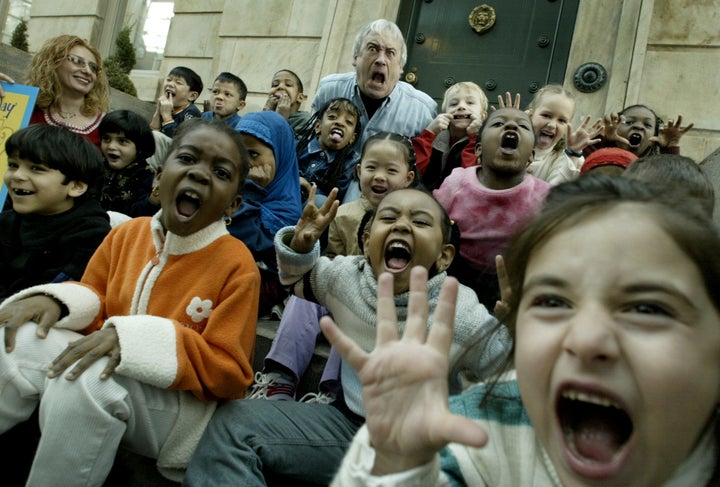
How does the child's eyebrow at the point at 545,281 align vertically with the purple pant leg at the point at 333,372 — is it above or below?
above

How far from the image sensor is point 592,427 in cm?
93

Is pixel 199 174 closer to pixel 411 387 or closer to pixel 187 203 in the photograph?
pixel 187 203

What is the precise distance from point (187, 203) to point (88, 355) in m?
0.65

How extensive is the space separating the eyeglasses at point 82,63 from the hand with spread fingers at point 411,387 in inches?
139

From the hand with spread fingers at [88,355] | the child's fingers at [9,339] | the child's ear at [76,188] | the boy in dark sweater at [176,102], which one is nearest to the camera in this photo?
the hand with spread fingers at [88,355]

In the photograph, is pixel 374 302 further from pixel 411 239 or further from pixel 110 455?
pixel 110 455

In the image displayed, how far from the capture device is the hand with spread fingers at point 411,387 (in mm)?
943

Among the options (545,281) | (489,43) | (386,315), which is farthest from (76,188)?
(489,43)

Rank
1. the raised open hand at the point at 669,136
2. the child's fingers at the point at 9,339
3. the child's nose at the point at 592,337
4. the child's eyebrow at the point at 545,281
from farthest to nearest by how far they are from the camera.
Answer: the raised open hand at the point at 669,136, the child's fingers at the point at 9,339, the child's eyebrow at the point at 545,281, the child's nose at the point at 592,337

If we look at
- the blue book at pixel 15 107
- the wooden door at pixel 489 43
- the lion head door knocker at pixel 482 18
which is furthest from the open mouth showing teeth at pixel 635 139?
the blue book at pixel 15 107

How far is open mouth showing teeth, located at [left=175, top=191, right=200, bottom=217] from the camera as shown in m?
1.98

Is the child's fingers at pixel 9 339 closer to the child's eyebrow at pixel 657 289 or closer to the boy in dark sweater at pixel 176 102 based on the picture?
the child's eyebrow at pixel 657 289

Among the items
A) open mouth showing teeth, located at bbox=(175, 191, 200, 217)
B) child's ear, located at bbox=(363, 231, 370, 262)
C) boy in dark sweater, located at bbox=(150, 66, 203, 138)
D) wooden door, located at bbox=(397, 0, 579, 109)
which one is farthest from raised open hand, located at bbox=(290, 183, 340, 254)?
wooden door, located at bbox=(397, 0, 579, 109)

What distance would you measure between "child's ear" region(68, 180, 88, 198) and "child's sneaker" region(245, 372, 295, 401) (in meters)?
1.15
